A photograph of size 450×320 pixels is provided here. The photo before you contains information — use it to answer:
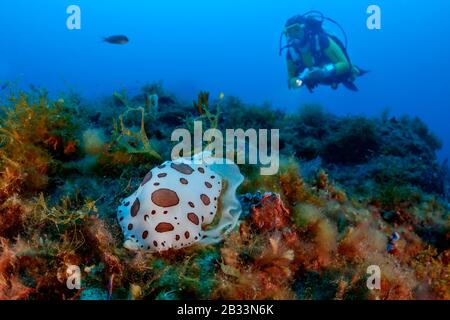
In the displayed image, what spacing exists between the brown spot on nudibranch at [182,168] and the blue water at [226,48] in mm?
76077

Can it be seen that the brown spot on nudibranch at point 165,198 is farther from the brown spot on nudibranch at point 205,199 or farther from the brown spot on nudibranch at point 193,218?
the brown spot on nudibranch at point 205,199

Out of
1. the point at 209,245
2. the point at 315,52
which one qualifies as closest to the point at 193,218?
the point at 209,245

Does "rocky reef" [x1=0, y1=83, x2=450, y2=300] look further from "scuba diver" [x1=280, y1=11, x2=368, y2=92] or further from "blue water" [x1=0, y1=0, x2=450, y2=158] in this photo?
"blue water" [x1=0, y1=0, x2=450, y2=158]

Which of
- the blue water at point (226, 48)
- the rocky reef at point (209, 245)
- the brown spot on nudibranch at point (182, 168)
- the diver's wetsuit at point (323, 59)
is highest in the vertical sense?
the blue water at point (226, 48)

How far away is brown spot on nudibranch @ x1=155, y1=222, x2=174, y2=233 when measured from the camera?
377 cm

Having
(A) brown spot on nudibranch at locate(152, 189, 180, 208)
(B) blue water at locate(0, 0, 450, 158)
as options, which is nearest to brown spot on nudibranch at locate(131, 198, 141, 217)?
(A) brown spot on nudibranch at locate(152, 189, 180, 208)

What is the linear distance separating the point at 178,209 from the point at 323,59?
910 centimetres

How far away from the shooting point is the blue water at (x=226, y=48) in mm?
89000

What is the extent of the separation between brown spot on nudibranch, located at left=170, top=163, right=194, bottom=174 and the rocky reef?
0.77m

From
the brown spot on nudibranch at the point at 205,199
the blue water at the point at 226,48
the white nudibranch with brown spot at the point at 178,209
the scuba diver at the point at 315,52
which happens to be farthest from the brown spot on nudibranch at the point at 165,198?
the blue water at the point at 226,48

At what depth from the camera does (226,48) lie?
119 meters

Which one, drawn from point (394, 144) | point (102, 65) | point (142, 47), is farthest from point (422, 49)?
point (394, 144)

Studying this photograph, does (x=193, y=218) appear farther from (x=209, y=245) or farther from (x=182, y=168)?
(x=182, y=168)
